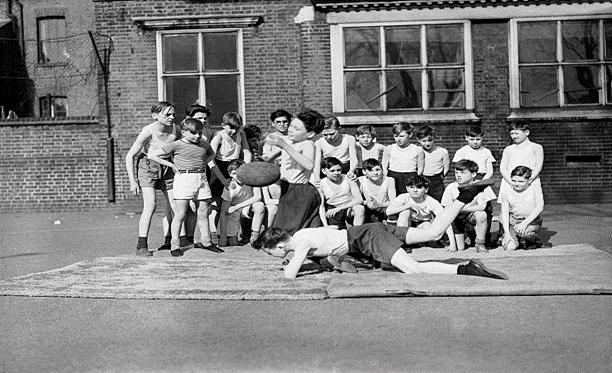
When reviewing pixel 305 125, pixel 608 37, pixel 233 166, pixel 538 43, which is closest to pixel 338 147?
pixel 233 166

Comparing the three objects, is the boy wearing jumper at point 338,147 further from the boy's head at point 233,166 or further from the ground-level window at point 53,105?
the ground-level window at point 53,105

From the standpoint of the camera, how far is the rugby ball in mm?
10000

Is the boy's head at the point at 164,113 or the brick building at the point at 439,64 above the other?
the brick building at the point at 439,64

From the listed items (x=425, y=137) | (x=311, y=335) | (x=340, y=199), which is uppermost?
(x=425, y=137)

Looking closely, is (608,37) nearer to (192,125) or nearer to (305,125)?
(192,125)

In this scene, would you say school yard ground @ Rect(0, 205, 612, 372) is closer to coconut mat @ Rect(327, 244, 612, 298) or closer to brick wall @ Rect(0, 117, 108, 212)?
coconut mat @ Rect(327, 244, 612, 298)

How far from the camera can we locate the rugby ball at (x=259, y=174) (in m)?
10.0

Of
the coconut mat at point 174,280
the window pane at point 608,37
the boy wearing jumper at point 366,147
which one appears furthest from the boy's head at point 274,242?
the window pane at point 608,37

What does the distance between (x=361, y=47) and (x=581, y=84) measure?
14.9ft

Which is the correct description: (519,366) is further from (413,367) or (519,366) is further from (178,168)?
(178,168)

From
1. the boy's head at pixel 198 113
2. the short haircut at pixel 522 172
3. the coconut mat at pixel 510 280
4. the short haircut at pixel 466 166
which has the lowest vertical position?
the coconut mat at pixel 510 280

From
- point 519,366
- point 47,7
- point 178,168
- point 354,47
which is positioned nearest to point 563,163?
point 354,47

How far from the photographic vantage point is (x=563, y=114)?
19234 millimetres

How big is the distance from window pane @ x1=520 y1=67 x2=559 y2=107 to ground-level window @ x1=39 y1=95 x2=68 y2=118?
2365cm
